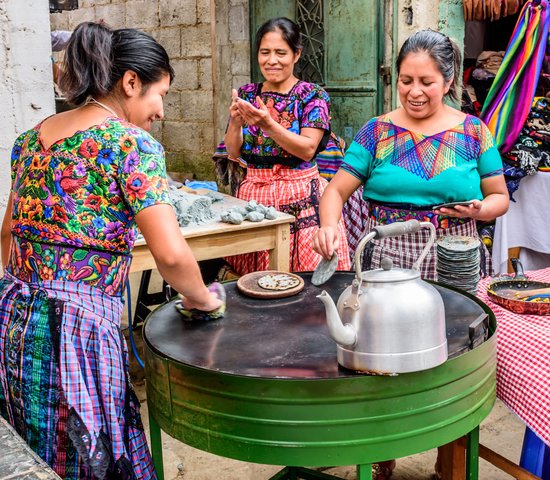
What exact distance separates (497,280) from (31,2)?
99.9 inches

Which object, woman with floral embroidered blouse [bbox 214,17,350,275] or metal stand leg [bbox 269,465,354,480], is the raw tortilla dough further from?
woman with floral embroidered blouse [bbox 214,17,350,275]


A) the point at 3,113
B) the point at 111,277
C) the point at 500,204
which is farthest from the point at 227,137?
the point at 111,277

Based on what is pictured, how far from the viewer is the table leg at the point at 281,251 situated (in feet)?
12.0

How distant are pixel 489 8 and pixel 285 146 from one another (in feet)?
6.84

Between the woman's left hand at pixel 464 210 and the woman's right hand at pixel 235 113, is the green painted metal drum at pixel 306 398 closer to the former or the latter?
the woman's left hand at pixel 464 210

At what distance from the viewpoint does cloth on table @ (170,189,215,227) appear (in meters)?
3.48

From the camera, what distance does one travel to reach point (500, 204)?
2713 mm

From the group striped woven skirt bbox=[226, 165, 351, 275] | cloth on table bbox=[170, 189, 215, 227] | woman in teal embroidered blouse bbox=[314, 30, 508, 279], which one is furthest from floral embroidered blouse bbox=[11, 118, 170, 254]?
striped woven skirt bbox=[226, 165, 351, 275]

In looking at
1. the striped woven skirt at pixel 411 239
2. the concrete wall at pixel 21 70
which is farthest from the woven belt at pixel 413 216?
the concrete wall at pixel 21 70

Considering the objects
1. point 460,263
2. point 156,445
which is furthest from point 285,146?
point 156,445

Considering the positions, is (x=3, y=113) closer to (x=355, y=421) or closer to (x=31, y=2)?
(x=31, y=2)

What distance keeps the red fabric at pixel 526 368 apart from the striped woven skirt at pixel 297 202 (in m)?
1.69

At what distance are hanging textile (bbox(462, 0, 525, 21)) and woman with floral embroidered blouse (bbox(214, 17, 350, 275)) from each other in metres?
1.60

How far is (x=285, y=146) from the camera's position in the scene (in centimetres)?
362
